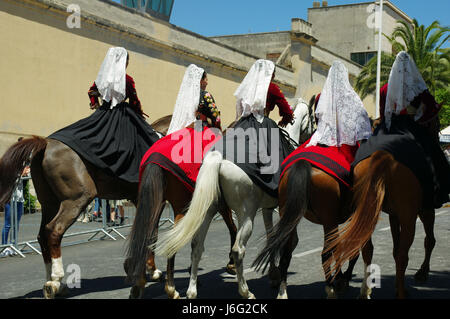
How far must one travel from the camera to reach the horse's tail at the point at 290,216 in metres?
5.58

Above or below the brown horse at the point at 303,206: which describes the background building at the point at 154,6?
above

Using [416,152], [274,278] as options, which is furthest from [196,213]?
[416,152]

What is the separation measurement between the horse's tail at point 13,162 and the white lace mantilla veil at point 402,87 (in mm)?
4023

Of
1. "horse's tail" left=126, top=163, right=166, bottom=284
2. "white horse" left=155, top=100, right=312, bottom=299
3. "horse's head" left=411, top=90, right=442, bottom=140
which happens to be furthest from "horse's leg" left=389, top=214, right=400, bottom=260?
"horse's tail" left=126, top=163, right=166, bottom=284

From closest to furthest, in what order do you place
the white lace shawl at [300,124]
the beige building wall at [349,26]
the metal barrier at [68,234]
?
the white lace shawl at [300,124]
the metal barrier at [68,234]
the beige building wall at [349,26]

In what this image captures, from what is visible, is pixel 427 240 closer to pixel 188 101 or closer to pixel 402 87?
pixel 402 87

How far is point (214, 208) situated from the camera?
6148 mm

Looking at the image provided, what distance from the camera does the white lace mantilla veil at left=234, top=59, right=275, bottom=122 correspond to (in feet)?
21.6

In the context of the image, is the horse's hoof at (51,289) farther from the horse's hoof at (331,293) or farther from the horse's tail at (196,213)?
the horse's hoof at (331,293)

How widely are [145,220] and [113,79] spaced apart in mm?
2216

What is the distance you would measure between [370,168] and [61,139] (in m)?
3.63

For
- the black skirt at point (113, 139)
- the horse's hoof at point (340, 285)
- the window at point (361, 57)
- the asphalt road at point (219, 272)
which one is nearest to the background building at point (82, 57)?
the asphalt road at point (219, 272)

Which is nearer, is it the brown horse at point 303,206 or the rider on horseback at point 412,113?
the brown horse at point 303,206

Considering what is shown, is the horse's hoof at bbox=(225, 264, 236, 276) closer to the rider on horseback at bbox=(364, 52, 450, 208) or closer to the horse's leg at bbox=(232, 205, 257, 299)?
the horse's leg at bbox=(232, 205, 257, 299)
